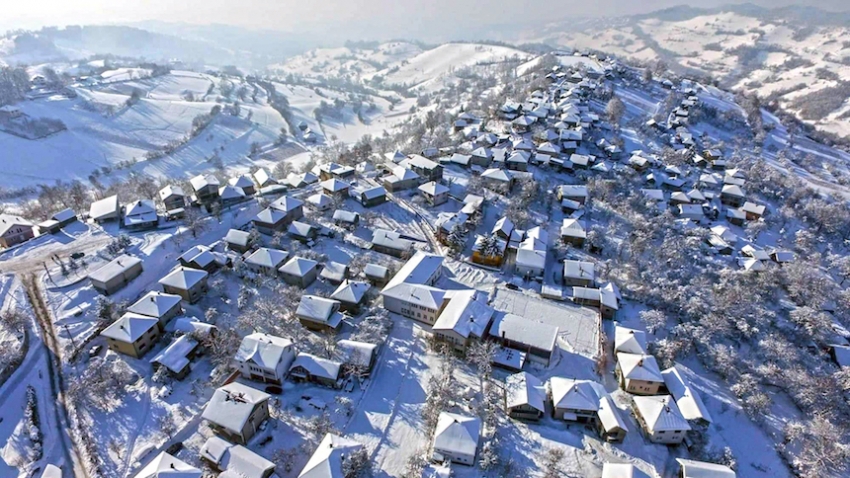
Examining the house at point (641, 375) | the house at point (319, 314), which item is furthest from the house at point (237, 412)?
the house at point (641, 375)

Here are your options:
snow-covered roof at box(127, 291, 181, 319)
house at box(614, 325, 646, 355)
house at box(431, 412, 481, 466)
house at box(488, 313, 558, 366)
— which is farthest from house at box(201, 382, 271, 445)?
house at box(614, 325, 646, 355)

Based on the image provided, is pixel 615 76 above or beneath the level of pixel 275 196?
above

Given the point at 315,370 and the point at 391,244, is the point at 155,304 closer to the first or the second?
the point at 315,370

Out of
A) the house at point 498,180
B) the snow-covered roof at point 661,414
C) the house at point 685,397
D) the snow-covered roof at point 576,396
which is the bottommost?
the house at point 685,397

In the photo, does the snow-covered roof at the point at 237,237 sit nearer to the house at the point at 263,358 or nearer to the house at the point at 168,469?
the house at the point at 263,358

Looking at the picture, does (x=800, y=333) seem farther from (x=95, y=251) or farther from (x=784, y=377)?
(x=95, y=251)

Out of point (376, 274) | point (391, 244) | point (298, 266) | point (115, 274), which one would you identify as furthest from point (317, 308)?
point (115, 274)

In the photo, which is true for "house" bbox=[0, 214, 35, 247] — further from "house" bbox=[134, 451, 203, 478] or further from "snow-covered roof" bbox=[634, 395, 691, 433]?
"snow-covered roof" bbox=[634, 395, 691, 433]

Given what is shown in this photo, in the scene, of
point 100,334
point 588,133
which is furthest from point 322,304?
Result: point 588,133
